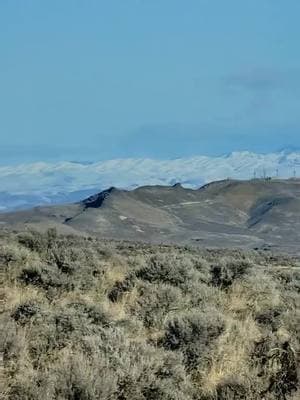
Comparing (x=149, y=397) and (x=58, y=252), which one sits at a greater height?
(x=58, y=252)

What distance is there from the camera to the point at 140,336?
10.2 meters

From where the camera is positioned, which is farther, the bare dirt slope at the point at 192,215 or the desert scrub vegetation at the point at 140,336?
the bare dirt slope at the point at 192,215

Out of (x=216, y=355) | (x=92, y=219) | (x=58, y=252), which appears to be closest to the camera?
(x=216, y=355)

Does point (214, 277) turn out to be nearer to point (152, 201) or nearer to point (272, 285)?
point (272, 285)

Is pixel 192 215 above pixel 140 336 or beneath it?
above

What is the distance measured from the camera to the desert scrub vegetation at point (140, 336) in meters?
7.58

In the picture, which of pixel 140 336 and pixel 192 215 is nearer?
pixel 140 336

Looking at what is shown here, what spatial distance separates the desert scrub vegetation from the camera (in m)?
7.58

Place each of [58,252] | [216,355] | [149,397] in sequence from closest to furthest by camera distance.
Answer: [149,397] → [216,355] → [58,252]

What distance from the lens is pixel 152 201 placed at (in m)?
160

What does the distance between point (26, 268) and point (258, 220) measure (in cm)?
13788

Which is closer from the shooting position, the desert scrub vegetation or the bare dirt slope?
the desert scrub vegetation

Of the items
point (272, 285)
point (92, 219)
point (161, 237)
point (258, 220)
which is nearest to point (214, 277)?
point (272, 285)

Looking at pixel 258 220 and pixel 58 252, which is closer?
pixel 58 252
